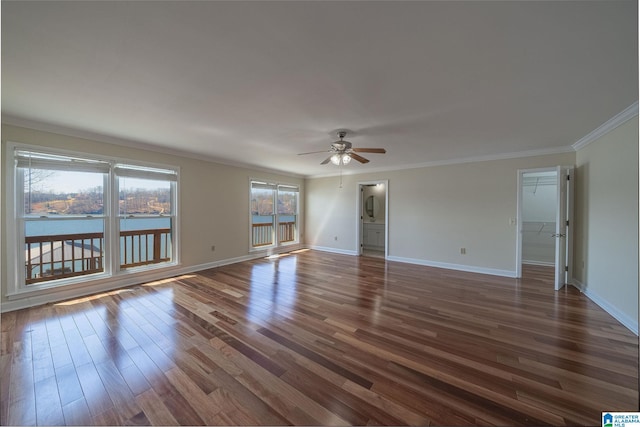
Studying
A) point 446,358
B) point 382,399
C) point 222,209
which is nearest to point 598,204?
point 446,358

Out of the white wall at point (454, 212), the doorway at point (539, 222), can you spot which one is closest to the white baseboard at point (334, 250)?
the white wall at point (454, 212)

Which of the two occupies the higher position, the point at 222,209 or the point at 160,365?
the point at 222,209

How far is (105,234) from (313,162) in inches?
157

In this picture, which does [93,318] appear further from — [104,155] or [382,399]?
[382,399]

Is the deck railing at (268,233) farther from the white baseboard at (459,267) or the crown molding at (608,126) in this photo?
the crown molding at (608,126)

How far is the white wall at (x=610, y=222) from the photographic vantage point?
102 inches

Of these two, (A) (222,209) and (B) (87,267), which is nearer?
(B) (87,267)

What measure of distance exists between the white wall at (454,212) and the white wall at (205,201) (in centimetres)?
292

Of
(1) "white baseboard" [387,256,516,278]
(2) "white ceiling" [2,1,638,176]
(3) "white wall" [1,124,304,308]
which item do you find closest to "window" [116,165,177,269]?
(3) "white wall" [1,124,304,308]

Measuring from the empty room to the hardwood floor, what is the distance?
2 cm

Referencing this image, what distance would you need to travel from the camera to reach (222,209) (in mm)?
5371

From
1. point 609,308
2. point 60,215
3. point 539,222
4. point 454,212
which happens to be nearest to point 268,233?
point 60,215

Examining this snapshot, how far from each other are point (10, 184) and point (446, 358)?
5.36 metres

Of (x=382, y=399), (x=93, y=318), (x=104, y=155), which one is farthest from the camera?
(x=104, y=155)
